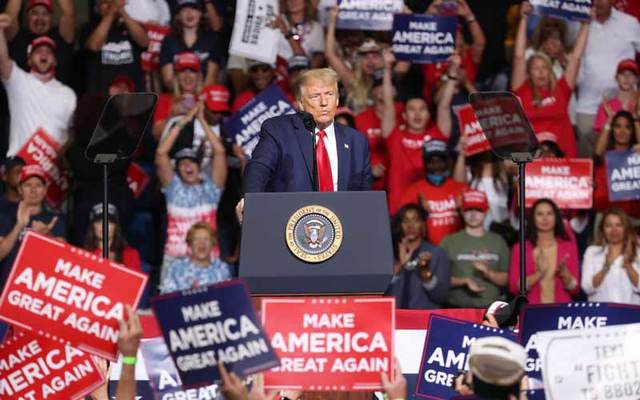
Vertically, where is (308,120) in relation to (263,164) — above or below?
above

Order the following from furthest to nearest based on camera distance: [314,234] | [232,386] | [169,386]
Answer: [169,386]
[314,234]
[232,386]

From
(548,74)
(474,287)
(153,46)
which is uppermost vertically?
(153,46)

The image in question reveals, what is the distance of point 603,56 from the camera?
1077 cm

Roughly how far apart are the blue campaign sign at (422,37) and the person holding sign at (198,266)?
6.47ft

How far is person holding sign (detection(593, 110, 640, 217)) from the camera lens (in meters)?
9.85

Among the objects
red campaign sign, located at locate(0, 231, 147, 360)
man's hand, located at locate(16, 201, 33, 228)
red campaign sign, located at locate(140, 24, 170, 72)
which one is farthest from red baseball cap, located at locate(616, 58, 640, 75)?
red campaign sign, located at locate(0, 231, 147, 360)

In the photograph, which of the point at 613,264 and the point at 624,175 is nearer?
the point at 613,264

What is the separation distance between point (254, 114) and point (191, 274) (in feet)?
4.03

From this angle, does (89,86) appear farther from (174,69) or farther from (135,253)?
(135,253)

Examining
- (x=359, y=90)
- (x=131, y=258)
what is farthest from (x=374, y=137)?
(x=131, y=258)

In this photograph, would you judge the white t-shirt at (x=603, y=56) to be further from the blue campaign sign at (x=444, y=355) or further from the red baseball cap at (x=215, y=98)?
the blue campaign sign at (x=444, y=355)

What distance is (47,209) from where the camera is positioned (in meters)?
9.30

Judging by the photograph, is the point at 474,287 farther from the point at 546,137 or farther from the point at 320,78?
the point at 320,78

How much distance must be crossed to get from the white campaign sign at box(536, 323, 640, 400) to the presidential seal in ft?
2.78
